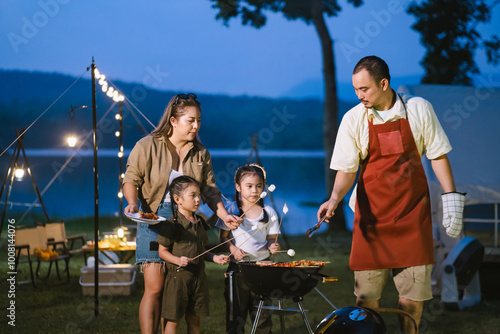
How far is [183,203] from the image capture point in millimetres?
3654

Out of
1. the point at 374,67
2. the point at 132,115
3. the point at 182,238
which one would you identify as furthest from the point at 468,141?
the point at 132,115

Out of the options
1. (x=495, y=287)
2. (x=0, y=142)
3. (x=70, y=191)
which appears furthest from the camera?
(x=70, y=191)

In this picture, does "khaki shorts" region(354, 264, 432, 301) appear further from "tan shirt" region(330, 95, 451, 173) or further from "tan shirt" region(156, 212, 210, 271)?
"tan shirt" region(156, 212, 210, 271)

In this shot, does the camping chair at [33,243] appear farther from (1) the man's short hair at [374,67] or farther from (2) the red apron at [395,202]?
(1) the man's short hair at [374,67]

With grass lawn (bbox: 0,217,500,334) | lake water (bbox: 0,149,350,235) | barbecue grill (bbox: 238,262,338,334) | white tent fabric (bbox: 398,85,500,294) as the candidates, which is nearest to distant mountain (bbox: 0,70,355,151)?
lake water (bbox: 0,149,350,235)

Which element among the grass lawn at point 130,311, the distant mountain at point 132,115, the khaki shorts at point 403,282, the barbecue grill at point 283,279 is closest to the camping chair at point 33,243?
the grass lawn at point 130,311

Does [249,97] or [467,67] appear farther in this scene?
[249,97]

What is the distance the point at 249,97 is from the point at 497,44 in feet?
120

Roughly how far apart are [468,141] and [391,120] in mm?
4018

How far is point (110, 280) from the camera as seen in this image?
20.9ft

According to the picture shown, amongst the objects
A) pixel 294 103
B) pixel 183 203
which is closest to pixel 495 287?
pixel 183 203

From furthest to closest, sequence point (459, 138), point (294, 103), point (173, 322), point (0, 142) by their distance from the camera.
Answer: point (294, 103) → point (0, 142) → point (459, 138) → point (173, 322)

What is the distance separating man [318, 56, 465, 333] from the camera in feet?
10.3

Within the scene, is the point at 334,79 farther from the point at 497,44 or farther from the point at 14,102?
the point at 14,102
